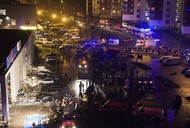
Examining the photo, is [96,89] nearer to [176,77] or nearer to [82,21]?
[176,77]

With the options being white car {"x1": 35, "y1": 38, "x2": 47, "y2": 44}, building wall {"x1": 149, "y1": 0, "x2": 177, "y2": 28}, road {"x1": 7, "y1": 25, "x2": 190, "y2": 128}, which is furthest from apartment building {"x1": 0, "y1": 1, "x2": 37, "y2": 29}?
building wall {"x1": 149, "y1": 0, "x2": 177, "y2": 28}

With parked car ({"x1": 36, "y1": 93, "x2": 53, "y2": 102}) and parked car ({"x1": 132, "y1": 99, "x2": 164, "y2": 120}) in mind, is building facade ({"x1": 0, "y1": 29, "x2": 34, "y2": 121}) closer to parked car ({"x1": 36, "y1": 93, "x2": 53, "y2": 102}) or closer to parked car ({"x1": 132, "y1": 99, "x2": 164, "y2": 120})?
parked car ({"x1": 36, "y1": 93, "x2": 53, "y2": 102})

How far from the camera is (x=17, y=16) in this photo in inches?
1442

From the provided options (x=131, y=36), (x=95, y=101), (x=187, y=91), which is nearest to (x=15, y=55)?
(x=95, y=101)

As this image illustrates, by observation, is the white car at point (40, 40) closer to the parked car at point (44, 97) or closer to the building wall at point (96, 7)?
the parked car at point (44, 97)

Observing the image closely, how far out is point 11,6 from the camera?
118ft

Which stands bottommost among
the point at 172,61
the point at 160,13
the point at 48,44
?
the point at 172,61

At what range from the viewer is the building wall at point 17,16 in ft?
118

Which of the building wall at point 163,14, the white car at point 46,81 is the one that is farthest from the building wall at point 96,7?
the white car at point 46,81

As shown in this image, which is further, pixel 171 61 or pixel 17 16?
pixel 17 16

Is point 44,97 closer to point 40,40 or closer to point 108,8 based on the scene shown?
point 40,40

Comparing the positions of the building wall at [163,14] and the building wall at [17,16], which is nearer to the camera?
the building wall at [17,16]

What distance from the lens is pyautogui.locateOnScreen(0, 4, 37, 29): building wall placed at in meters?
36.0

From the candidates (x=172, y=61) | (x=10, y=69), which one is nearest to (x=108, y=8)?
(x=172, y=61)
